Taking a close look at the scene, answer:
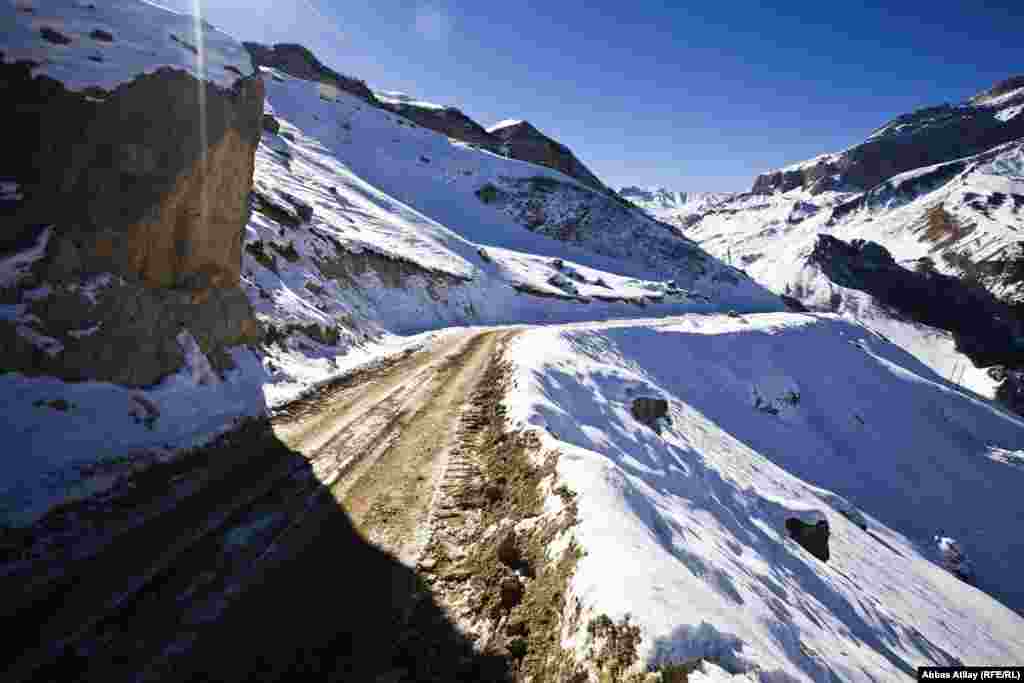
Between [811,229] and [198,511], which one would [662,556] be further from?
[811,229]

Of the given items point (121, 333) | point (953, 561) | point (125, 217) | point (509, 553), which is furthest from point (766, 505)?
point (953, 561)

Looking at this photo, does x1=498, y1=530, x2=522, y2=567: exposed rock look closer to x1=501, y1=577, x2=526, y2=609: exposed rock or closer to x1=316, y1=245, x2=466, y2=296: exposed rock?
x1=501, y1=577, x2=526, y2=609: exposed rock

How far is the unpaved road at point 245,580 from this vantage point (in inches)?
167

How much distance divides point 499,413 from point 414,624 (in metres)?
6.52

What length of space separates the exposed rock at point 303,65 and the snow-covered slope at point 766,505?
109 m

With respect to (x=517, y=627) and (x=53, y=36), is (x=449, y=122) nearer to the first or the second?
(x=53, y=36)

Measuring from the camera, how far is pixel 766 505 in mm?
14461

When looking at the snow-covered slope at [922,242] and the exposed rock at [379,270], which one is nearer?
the exposed rock at [379,270]

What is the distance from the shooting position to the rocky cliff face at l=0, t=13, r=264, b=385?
7914mm

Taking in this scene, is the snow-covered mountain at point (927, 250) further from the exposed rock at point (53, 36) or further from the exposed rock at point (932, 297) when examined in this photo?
the exposed rock at point (53, 36)

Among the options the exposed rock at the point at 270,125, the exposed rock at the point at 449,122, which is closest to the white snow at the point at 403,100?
the exposed rock at the point at 449,122

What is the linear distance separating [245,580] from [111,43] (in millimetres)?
11409

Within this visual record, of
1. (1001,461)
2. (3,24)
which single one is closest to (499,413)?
(3,24)

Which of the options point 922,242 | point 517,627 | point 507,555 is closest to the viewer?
point 517,627
